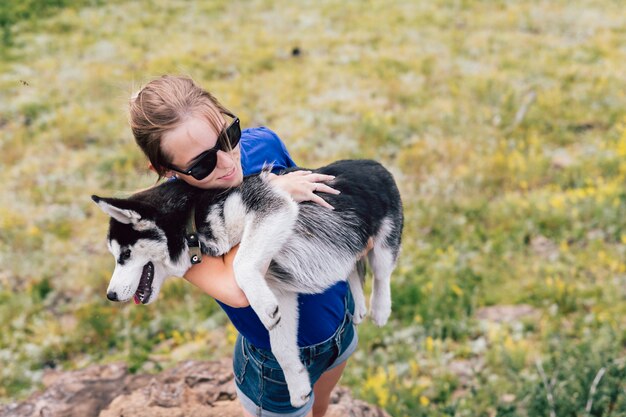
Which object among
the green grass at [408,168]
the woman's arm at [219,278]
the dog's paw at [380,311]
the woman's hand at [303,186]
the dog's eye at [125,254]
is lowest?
the green grass at [408,168]

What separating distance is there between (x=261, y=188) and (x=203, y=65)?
34.2 ft

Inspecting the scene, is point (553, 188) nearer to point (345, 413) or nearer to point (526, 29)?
point (345, 413)

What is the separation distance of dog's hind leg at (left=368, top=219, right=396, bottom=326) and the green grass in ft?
5.29

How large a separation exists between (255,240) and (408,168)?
6273 mm

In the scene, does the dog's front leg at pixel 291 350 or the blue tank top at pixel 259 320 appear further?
the blue tank top at pixel 259 320

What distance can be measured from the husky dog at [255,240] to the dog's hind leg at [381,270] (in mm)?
312

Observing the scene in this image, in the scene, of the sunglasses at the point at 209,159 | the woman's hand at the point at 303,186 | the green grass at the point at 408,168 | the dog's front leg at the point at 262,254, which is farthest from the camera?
the green grass at the point at 408,168

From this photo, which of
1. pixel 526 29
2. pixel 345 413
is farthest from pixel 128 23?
pixel 345 413

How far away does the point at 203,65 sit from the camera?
12352 millimetres

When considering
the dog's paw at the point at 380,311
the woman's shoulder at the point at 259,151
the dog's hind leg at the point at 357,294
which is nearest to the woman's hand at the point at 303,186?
the woman's shoulder at the point at 259,151

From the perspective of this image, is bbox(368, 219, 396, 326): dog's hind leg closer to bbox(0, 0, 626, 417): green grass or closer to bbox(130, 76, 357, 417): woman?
bbox(130, 76, 357, 417): woman

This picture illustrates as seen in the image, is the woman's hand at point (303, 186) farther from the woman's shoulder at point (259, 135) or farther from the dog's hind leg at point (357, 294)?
Result: the dog's hind leg at point (357, 294)

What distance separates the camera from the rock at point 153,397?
405 cm

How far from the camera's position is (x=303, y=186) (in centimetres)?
271
